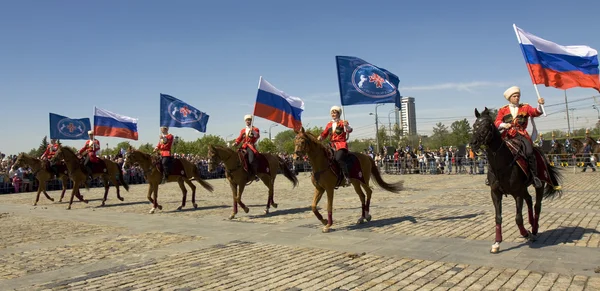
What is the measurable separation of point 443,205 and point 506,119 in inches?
239

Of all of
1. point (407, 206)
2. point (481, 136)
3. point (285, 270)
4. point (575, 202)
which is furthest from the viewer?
point (407, 206)

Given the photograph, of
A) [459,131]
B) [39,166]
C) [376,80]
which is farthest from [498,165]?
[459,131]

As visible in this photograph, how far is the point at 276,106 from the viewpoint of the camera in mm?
16047

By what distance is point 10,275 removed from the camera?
703 centimetres

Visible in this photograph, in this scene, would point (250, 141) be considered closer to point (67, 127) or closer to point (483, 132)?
point (483, 132)

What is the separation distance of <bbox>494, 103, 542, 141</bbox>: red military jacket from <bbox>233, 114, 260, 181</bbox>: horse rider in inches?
303

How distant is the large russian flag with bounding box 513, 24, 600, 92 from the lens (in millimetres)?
10594

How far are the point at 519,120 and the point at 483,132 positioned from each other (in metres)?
1.54

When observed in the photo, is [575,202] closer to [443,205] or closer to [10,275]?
[443,205]

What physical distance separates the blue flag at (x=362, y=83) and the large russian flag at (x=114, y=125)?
51.1 ft

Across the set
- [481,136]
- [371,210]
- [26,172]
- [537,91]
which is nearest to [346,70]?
[371,210]

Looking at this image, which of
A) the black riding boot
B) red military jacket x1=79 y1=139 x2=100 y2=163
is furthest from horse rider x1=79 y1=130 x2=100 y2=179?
the black riding boot

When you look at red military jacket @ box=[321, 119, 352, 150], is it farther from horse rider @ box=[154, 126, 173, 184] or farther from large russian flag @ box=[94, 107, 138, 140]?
large russian flag @ box=[94, 107, 138, 140]

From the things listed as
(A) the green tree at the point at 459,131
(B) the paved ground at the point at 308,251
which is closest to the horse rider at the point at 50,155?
(B) the paved ground at the point at 308,251
